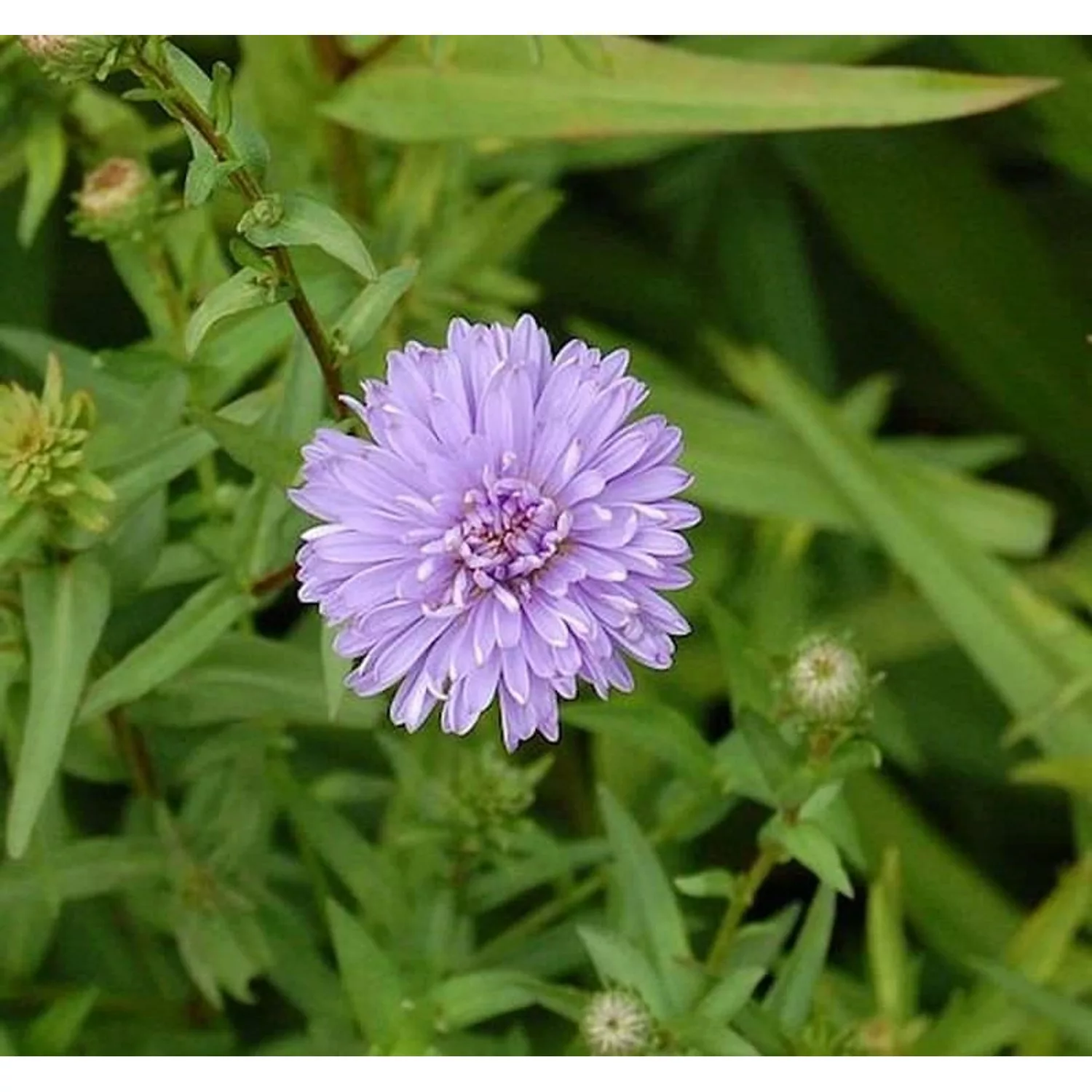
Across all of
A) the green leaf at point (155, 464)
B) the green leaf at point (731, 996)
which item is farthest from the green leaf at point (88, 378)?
the green leaf at point (731, 996)

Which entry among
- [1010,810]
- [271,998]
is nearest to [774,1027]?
[271,998]

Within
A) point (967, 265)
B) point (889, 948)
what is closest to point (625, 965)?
point (889, 948)

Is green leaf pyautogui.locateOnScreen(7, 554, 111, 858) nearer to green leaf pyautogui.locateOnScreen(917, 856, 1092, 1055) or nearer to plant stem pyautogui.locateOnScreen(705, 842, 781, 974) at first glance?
plant stem pyautogui.locateOnScreen(705, 842, 781, 974)

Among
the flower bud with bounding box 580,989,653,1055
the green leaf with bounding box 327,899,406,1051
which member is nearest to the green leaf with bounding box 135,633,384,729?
the green leaf with bounding box 327,899,406,1051

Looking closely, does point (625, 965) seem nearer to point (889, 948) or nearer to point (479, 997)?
point (479, 997)

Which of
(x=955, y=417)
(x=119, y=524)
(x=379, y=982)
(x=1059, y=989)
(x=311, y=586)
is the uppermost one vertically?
(x=955, y=417)
